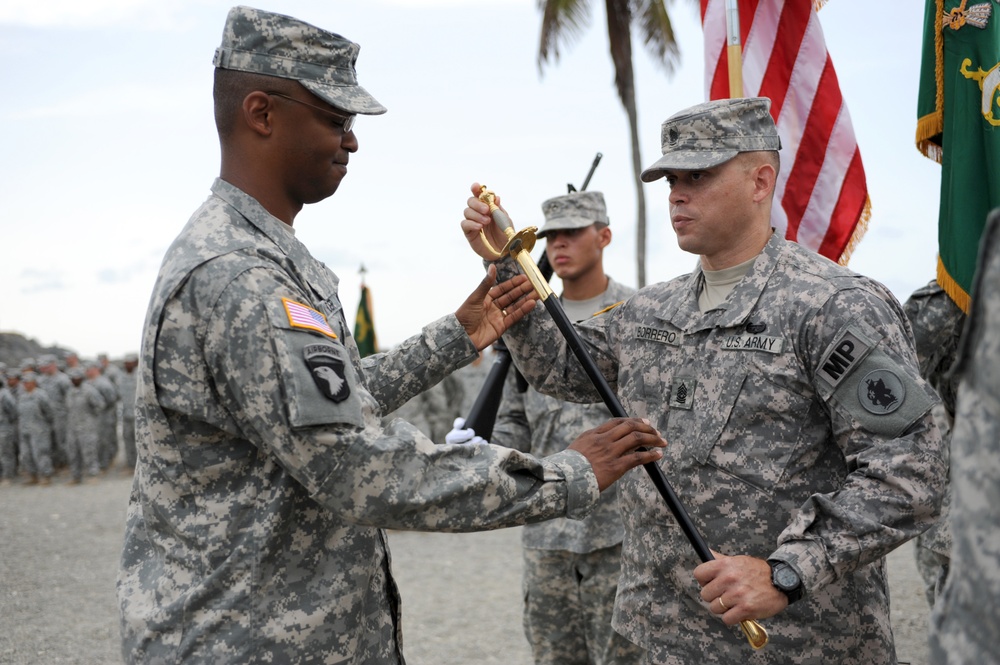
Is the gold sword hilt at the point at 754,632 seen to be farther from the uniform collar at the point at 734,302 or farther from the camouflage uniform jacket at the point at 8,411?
the camouflage uniform jacket at the point at 8,411

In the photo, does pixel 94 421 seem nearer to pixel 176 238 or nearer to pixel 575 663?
pixel 575 663

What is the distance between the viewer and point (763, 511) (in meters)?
2.79

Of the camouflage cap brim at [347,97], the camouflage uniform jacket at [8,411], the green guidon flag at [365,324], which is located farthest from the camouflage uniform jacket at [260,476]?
the camouflage uniform jacket at [8,411]

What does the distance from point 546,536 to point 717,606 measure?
2.47 m

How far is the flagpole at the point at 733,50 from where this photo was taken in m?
4.17

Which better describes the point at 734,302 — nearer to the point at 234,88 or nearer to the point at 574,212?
the point at 234,88

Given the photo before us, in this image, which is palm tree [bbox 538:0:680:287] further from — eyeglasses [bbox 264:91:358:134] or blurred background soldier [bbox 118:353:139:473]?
eyeglasses [bbox 264:91:358:134]

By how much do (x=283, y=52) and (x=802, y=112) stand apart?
3.25m

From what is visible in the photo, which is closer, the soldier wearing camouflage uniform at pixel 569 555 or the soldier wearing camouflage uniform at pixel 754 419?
the soldier wearing camouflage uniform at pixel 754 419

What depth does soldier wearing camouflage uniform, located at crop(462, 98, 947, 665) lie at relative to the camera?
2547mm

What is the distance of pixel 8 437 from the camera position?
19516 millimetres

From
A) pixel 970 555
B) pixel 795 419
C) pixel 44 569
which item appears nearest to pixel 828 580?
pixel 795 419

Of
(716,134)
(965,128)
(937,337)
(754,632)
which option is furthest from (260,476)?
(965,128)

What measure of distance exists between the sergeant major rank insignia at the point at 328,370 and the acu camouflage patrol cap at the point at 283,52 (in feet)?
2.22
